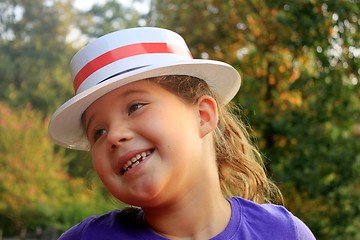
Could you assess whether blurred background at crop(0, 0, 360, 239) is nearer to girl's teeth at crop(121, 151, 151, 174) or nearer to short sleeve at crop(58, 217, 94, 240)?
short sleeve at crop(58, 217, 94, 240)

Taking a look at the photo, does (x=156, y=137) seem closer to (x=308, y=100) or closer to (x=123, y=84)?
(x=123, y=84)

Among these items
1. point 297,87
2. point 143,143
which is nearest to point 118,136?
point 143,143

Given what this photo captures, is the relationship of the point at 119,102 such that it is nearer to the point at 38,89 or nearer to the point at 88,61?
the point at 88,61

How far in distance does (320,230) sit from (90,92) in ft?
16.0

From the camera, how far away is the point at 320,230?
630 cm

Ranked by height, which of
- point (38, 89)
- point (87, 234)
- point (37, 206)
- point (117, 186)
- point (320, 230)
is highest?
point (117, 186)

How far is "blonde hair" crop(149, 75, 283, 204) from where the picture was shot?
202 cm

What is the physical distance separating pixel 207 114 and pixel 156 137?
0.85ft

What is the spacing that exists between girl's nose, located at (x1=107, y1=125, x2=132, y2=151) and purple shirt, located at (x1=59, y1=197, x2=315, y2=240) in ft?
0.90

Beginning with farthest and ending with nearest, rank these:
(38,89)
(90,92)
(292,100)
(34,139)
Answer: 1. (38,89)
2. (34,139)
3. (292,100)
4. (90,92)

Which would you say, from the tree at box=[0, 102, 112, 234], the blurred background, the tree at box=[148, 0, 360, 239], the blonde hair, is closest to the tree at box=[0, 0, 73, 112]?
the tree at box=[0, 102, 112, 234]

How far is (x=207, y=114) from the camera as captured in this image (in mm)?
1973

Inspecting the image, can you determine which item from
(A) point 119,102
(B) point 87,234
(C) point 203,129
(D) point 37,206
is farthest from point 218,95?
(D) point 37,206

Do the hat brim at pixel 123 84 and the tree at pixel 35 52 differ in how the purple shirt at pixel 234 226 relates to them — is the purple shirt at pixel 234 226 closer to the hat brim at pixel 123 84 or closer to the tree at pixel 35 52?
the hat brim at pixel 123 84
